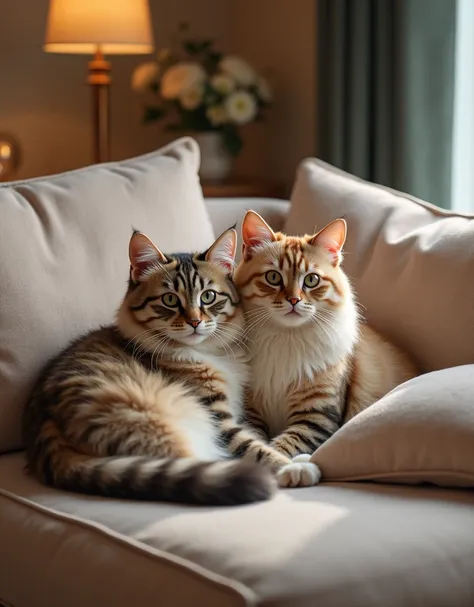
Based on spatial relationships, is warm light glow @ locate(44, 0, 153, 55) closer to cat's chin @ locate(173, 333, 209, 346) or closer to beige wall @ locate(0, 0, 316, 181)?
beige wall @ locate(0, 0, 316, 181)

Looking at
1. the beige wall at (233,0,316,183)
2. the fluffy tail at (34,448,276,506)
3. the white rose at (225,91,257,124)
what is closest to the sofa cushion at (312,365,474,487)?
the fluffy tail at (34,448,276,506)

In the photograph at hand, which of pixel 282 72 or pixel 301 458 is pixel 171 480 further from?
pixel 282 72

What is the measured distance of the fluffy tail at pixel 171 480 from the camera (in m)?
1.53

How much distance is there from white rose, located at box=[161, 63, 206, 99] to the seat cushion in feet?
7.18

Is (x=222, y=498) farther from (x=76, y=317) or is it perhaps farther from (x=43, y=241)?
(x=43, y=241)

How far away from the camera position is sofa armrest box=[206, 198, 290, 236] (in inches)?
98.0

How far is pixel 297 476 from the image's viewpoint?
1.68m

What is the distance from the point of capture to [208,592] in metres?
1.29

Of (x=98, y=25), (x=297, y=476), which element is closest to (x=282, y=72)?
(x=98, y=25)

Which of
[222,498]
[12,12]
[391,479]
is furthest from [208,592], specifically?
[12,12]

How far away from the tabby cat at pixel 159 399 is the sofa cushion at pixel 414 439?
0.12 metres

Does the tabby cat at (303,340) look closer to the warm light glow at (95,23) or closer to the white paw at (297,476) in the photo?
the white paw at (297,476)

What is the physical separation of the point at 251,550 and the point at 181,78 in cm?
250

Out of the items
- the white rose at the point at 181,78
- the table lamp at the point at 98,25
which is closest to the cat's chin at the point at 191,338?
the table lamp at the point at 98,25
